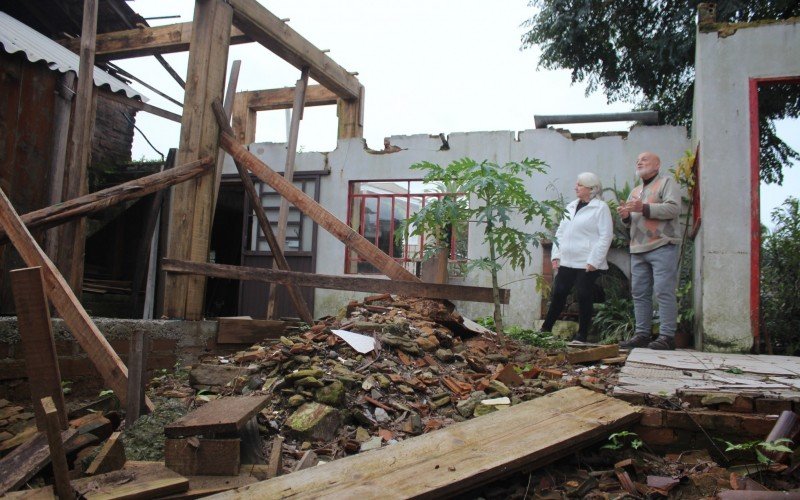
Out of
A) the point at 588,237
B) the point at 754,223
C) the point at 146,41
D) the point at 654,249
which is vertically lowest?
the point at 654,249

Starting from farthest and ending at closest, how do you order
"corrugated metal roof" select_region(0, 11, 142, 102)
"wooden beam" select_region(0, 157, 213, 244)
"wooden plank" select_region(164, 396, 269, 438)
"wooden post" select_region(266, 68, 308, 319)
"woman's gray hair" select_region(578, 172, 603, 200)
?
"wooden post" select_region(266, 68, 308, 319), "corrugated metal roof" select_region(0, 11, 142, 102), "woman's gray hair" select_region(578, 172, 603, 200), "wooden beam" select_region(0, 157, 213, 244), "wooden plank" select_region(164, 396, 269, 438)

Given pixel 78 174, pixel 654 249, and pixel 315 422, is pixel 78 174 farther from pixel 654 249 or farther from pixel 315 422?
pixel 654 249

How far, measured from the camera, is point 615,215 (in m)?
7.33

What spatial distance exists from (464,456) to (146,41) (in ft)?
23.8

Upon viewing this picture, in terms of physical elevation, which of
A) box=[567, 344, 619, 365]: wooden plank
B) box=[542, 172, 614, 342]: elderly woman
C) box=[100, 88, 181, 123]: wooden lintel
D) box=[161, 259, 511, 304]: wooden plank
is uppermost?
box=[100, 88, 181, 123]: wooden lintel

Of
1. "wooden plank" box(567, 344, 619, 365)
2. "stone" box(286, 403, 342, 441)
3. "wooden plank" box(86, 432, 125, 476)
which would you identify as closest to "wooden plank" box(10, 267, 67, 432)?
"wooden plank" box(86, 432, 125, 476)

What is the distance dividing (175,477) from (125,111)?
9208mm

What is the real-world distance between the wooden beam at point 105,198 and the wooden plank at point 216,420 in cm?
171

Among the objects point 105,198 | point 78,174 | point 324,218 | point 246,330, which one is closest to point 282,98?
point 78,174

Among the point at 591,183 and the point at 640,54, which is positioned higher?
the point at 640,54

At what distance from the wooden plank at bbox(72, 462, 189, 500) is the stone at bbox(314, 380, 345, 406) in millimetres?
930

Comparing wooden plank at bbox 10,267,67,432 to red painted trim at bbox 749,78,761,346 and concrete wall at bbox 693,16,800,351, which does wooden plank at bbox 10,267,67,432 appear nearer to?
concrete wall at bbox 693,16,800,351

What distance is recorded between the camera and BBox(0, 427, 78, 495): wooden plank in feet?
6.86

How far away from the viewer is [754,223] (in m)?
4.73
